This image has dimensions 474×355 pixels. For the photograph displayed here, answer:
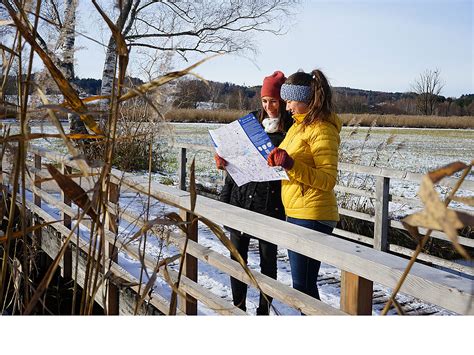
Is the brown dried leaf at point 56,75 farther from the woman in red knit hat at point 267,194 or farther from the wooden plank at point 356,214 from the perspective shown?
the wooden plank at point 356,214

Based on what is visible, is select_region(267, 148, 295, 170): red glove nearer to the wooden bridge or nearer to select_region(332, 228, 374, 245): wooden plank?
the wooden bridge

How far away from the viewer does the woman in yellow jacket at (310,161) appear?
240cm

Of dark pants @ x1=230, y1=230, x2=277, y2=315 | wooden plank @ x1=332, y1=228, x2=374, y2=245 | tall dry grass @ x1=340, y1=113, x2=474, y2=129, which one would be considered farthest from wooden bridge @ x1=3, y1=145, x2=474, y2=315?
tall dry grass @ x1=340, y1=113, x2=474, y2=129

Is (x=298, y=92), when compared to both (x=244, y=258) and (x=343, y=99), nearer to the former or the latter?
(x=244, y=258)

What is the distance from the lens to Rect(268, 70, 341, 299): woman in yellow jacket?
240 centimetres

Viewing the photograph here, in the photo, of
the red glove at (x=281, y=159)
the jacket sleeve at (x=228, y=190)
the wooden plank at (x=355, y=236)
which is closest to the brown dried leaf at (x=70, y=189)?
the red glove at (x=281, y=159)

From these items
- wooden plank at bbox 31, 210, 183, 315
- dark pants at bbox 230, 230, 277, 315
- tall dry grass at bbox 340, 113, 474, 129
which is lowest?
wooden plank at bbox 31, 210, 183, 315

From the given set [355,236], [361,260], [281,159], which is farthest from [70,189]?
[355,236]

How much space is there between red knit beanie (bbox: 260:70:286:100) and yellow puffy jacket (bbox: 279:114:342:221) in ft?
0.92

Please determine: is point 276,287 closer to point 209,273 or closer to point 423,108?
point 209,273

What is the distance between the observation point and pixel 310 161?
2.50m

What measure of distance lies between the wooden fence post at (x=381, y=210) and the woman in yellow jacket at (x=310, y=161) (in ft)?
7.79

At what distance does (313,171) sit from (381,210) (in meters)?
2.63
